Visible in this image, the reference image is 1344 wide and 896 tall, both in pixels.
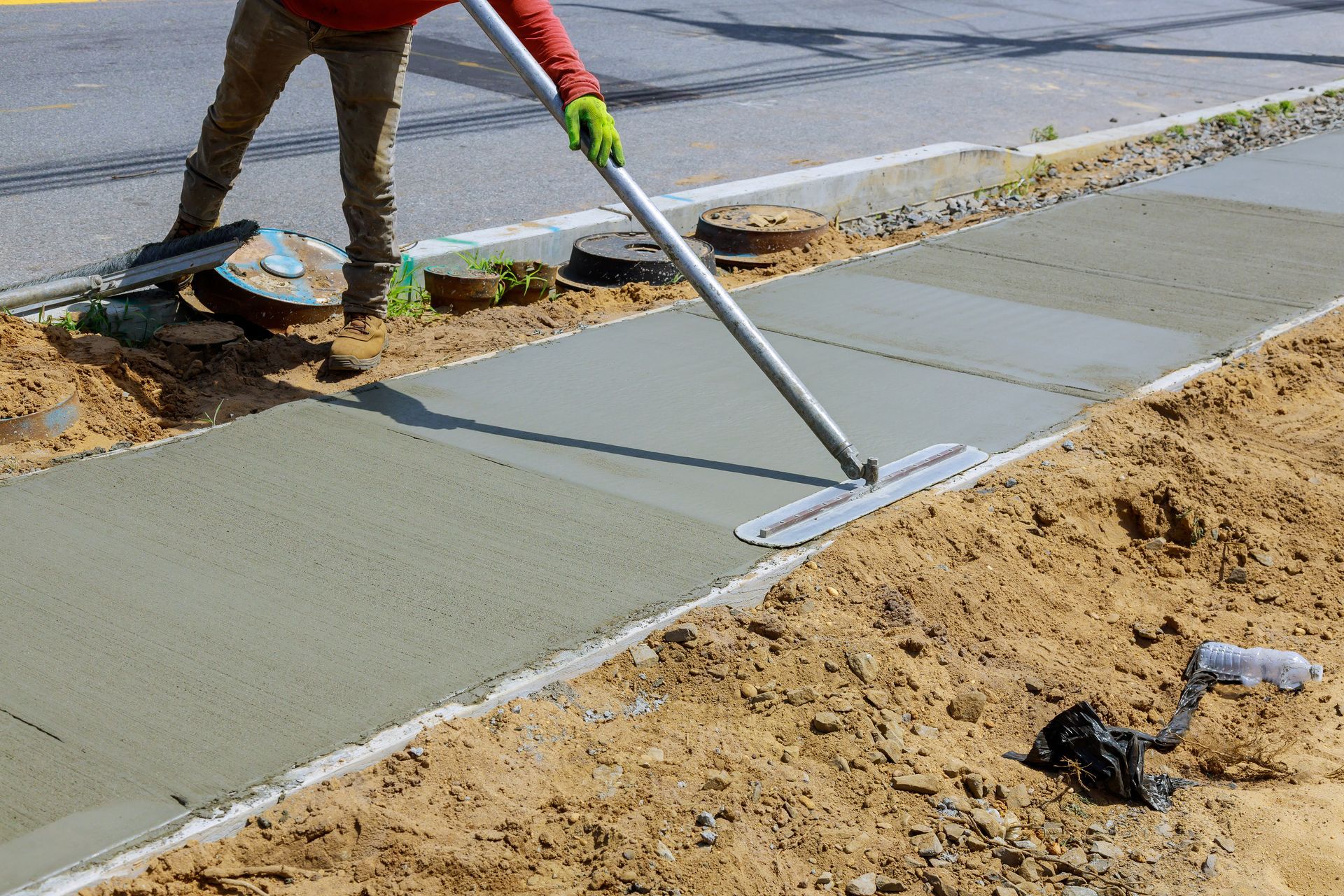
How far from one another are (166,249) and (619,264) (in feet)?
6.11

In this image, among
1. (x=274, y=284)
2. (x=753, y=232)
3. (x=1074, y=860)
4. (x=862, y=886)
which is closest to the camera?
(x=862, y=886)

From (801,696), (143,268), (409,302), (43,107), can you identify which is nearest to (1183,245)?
(409,302)

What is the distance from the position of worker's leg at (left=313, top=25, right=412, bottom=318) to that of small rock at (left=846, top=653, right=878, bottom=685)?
2.51 meters

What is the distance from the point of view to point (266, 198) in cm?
702

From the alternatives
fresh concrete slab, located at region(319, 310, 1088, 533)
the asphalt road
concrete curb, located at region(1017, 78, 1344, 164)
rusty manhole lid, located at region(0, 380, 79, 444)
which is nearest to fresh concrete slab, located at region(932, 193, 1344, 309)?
concrete curb, located at region(1017, 78, 1344, 164)

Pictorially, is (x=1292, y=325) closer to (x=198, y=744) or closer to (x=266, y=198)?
(x=198, y=744)

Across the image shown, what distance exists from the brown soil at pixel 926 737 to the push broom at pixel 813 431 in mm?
109

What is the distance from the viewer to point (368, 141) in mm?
4512

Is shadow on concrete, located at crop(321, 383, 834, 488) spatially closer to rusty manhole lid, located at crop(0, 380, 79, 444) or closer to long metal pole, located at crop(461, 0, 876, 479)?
long metal pole, located at crop(461, 0, 876, 479)

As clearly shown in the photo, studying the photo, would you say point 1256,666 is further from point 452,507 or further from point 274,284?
point 274,284

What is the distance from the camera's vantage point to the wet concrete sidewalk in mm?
2613

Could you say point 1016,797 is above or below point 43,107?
below

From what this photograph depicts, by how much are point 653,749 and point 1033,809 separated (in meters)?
0.77

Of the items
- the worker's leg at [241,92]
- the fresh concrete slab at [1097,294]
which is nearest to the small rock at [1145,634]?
the fresh concrete slab at [1097,294]
